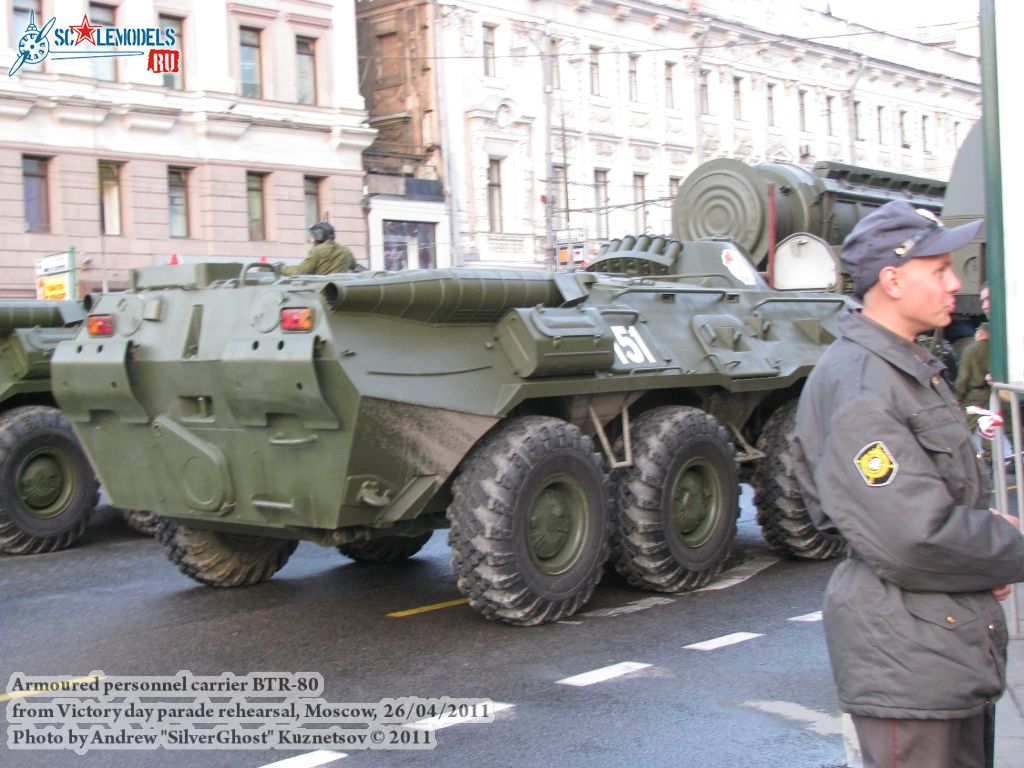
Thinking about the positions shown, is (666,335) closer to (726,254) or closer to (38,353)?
(726,254)

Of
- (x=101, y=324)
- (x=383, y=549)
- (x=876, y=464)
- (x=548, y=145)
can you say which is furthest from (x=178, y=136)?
(x=876, y=464)

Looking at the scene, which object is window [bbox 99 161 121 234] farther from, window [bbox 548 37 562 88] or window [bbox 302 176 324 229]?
window [bbox 548 37 562 88]

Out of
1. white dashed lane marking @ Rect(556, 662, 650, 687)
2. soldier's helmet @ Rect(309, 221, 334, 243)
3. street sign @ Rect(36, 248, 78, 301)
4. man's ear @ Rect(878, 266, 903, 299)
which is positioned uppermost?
street sign @ Rect(36, 248, 78, 301)

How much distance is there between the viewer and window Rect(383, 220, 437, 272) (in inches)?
1318

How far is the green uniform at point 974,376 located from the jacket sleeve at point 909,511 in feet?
30.6

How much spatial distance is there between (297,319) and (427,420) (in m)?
0.83

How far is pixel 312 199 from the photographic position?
32.0 metres

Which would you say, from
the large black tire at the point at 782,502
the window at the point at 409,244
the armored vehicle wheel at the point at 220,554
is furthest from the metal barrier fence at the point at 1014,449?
the window at the point at 409,244

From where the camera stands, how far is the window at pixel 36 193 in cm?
2683

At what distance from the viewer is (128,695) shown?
6230 mm

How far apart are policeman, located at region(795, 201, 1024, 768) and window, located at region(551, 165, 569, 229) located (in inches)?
1305

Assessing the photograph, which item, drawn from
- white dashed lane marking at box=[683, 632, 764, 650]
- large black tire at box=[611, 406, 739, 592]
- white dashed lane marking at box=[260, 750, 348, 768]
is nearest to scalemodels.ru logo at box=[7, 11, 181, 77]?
large black tire at box=[611, 406, 739, 592]

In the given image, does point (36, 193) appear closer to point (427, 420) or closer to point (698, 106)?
point (698, 106)

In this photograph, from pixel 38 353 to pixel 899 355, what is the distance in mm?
8660
